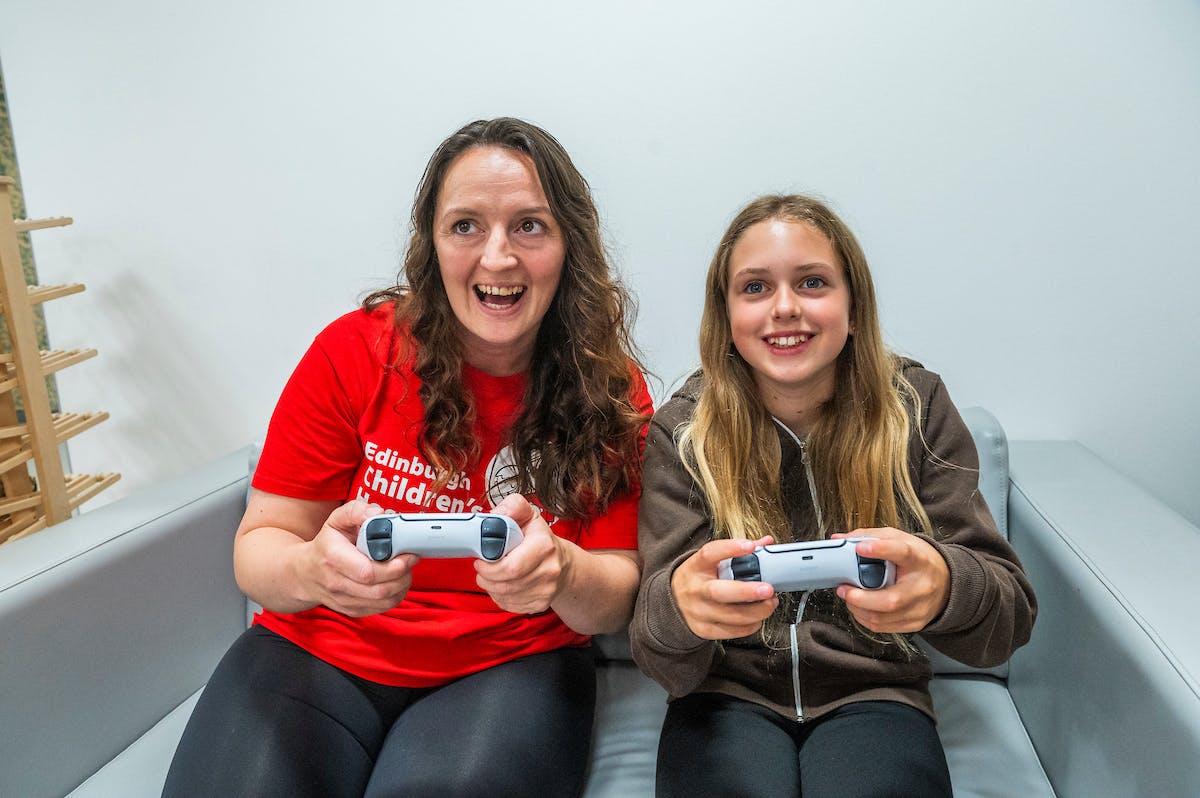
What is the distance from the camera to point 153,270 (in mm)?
1754

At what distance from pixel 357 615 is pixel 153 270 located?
106cm

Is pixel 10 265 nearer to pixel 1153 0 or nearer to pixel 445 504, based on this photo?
pixel 445 504

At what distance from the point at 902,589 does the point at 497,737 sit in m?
0.47

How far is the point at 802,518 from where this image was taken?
46.8 inches

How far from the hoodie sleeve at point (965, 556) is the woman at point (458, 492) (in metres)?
0.38

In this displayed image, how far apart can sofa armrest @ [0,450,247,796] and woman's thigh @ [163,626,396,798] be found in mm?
207

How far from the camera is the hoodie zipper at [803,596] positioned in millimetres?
1099

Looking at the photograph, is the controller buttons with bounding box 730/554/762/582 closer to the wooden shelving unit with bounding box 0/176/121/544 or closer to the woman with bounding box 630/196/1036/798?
the woman with bounding box 630/196/1036/798

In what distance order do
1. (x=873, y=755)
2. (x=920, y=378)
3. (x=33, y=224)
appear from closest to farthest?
1. (x=873, y=755)
2. (x=920, y=378)
3. (x=33, y=224)

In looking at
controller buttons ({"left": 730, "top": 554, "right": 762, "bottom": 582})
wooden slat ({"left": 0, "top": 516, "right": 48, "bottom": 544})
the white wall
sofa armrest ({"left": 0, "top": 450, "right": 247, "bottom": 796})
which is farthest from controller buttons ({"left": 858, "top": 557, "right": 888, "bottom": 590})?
wooden slat ({"left": 0, "top": 516, "right": 48, "bottom": 544})

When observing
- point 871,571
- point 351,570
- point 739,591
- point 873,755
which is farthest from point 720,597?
point 351,570

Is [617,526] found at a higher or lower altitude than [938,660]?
higher

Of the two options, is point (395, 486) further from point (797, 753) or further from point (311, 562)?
point (797, 753)

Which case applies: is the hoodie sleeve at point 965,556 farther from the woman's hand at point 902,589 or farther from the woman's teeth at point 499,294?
the woman's teeth at point 499,294
